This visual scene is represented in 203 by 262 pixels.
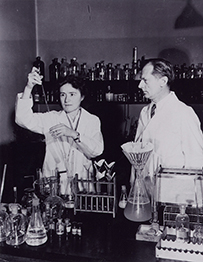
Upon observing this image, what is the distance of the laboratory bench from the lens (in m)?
1.40

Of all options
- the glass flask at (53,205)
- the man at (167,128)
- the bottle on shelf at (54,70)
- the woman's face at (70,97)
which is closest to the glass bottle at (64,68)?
the bottle on shelf at (54,70)

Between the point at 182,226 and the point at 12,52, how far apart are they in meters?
2.19

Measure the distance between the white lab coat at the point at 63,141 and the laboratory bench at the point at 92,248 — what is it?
960 millimetres

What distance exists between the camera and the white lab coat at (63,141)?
2.61m

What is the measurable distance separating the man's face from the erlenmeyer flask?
91 centimetres

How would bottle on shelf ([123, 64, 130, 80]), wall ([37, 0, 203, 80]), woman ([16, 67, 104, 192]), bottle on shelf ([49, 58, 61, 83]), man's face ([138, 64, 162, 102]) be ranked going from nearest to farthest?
man's face ([138, 64, 162, 102]), woman ([16, 67, 104, 192]), wall ([37, 0, 203, 80]), bottle on shelf ([123, 64, 130, 80]), bottle on shelf ([49, 58, 61, 83])

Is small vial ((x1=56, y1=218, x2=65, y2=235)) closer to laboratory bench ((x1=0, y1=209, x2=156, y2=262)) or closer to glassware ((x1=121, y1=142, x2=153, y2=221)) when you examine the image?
laboratory bench ((x1=0, y1=209, x2=156, y2=262))

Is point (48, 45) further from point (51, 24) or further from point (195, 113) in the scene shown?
point (195, 113)

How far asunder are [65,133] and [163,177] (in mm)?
1043

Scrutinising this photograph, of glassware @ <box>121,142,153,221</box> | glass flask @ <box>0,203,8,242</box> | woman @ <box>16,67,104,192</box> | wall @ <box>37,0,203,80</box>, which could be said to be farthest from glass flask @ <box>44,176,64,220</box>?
wall @ <box>37,0,203,80</box>

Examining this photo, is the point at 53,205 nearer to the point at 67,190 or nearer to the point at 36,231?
the point at 36,231

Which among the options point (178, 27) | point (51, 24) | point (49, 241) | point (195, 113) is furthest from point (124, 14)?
point (49, 241)

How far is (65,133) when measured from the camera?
2.59m

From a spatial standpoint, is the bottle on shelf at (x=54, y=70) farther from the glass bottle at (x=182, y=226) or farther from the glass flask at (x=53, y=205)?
the glass bottle at (x=182, y=226)
